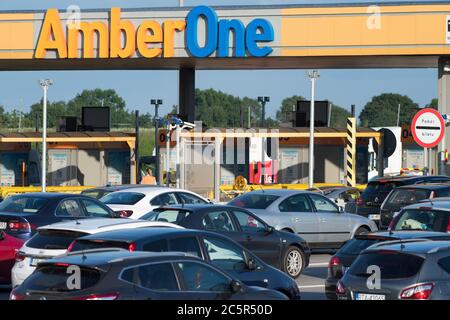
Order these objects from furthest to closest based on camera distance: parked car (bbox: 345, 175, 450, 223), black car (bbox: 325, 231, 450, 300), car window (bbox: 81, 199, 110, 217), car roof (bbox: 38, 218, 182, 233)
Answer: parked car (bbox: 345, 175, 450, 223)
car window (bbox: 81, 199, 110, 217)
car roof (bbox: 38, 218, 182, 233)
black car (bbox: 325, 231, 450, 300)

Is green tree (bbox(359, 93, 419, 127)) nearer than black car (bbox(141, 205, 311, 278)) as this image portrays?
No

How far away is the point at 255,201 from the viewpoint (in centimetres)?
2359

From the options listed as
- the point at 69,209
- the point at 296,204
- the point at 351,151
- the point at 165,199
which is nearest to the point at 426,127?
the point at 296,204

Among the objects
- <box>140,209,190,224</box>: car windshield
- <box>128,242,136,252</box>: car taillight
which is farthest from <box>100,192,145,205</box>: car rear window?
<box>128,242,136,252</box>: car taillight

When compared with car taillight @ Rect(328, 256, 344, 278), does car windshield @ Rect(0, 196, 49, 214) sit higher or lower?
higher

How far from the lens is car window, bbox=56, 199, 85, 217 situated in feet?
65.0

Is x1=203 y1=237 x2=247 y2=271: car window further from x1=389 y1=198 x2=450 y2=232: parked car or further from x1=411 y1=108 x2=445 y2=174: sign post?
x1=411 y1=108 x2=445 y2=174: sign post

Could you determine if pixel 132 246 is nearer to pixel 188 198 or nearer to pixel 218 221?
pixel 218 221

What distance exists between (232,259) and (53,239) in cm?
331

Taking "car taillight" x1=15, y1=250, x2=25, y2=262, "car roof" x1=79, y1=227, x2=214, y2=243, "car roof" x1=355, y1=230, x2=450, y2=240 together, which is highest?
"car roof" x1=79, y1=227, x2=214, y2=243

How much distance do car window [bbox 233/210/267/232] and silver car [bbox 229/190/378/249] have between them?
→ 12.1 feet

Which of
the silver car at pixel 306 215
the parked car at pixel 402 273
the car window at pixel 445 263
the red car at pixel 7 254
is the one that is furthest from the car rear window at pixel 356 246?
the silver car at pixel 306 215

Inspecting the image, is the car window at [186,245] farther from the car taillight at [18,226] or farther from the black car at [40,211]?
the car taillight at [18,226]
